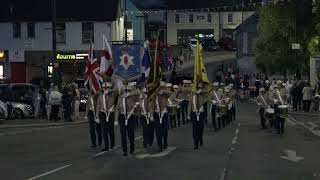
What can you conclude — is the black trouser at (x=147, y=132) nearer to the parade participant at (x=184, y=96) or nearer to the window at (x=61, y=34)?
the parade participant at (x=184, y=96)

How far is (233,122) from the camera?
108ft

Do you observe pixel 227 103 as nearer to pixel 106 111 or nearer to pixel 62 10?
pixel 106 111

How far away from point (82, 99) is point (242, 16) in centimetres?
8831

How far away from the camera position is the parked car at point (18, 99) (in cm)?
3578

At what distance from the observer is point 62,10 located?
62.8 meters

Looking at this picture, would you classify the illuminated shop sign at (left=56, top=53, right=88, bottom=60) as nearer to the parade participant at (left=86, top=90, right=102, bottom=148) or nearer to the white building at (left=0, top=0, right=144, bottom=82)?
the white building at (left=0, top=0, right=144, bottom=82)

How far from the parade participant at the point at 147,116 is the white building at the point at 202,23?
4318 inches

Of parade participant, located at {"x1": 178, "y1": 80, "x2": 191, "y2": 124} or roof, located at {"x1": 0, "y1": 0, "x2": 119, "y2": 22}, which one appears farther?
roof, located at {"x1": 0, "y1": 0, "x2": 119, "y2": 22}

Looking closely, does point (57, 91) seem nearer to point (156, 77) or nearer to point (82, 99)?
point (82, 99)

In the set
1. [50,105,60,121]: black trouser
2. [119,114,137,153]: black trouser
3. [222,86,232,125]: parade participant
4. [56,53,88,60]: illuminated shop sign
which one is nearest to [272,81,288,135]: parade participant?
[222,86,232,125]: parade participant

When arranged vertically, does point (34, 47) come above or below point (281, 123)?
above

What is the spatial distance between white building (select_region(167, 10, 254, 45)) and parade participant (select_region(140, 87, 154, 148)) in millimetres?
109680

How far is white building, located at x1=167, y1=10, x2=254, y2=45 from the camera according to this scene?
13050 centimetres

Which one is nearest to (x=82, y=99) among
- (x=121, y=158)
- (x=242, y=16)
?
(x=121, y=158)
